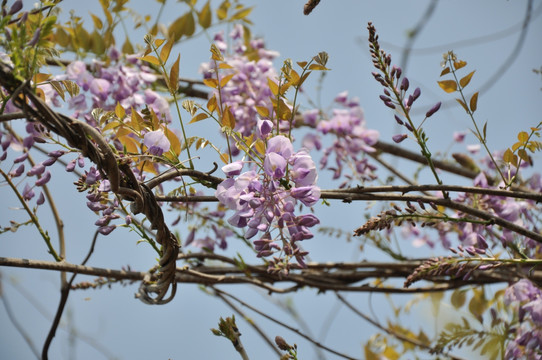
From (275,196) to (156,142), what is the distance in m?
0.18

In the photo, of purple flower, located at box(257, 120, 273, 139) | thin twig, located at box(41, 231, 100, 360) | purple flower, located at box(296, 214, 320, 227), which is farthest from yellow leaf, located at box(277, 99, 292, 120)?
thin twig, located at box(41, 231, 100, 360)

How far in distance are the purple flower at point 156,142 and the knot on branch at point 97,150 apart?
62 mm

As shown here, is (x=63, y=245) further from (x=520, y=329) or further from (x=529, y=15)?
(x=529, y=15)

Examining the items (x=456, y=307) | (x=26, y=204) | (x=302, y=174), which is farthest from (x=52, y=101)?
(x=456, y=307)

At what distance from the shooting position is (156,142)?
0.76 meters

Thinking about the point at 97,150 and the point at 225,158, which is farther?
the point at 225,158

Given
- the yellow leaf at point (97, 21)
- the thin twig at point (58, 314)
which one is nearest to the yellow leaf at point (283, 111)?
the thin twig at point (58, 314)

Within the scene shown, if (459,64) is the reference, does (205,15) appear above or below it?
above

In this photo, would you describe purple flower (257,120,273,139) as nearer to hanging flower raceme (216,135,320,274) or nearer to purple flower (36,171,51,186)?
hanging flower raceme (216,135,320,274)

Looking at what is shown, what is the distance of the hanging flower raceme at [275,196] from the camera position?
2.35 feet

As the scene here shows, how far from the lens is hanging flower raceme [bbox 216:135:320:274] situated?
717 mm

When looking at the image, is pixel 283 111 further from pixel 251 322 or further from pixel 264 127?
pixel 251 322

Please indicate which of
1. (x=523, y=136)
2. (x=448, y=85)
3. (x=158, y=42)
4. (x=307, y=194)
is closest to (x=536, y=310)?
(x=523, y=136)

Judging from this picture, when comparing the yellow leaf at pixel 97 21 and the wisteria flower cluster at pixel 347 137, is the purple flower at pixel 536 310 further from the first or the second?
the yellow leaf at pixel 97 21
